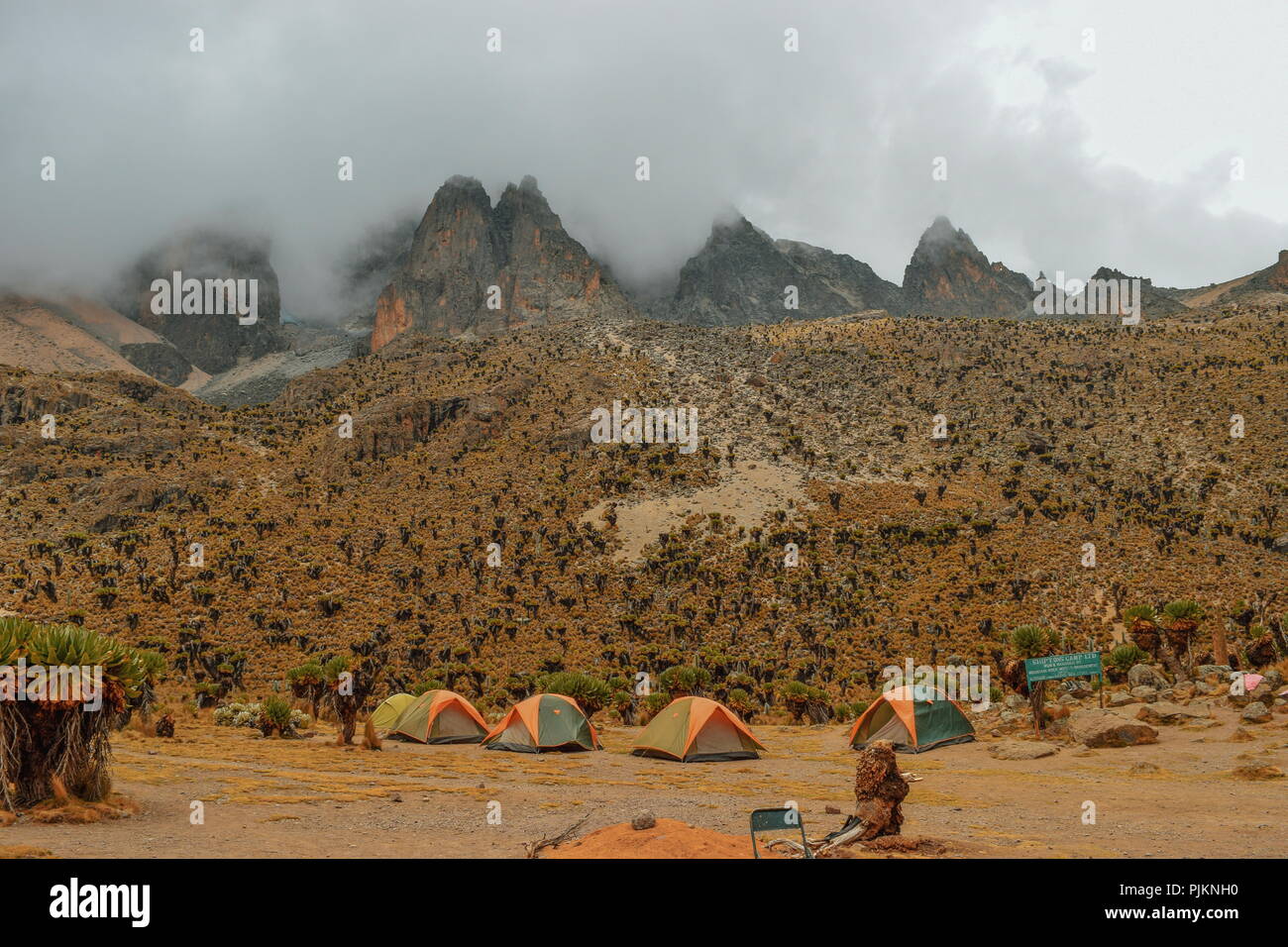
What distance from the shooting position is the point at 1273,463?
6638 cm

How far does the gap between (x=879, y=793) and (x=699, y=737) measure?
1428cm

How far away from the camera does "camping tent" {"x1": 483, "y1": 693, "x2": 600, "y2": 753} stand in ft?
86.3

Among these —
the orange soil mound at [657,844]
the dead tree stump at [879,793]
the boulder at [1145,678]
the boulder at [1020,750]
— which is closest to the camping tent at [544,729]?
the boulder at [1020,750]

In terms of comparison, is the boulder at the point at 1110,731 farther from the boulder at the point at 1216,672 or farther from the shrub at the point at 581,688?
the shrub at the point at 581,688

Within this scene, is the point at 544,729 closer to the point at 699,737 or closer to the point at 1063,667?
the point at 699,737

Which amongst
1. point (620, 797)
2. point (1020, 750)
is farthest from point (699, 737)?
point (1020, 750)

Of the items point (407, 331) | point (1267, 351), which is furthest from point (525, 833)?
point (407, 331)

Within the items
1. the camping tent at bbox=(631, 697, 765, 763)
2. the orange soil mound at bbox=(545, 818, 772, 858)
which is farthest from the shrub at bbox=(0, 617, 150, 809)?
the camping tent at bbox=(631, 697, 765, 763)

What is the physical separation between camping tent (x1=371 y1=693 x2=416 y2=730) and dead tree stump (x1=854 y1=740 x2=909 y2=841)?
79.6 ft

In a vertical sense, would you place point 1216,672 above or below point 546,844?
below

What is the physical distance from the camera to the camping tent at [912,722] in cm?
2561

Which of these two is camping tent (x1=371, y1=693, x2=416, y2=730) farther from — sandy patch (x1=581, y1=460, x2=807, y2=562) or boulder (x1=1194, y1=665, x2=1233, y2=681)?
sandy patch (x1=581, y1=460, x2=807, y2=562)

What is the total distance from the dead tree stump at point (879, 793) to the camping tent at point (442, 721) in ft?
69.3

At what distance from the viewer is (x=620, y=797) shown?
16.9m
